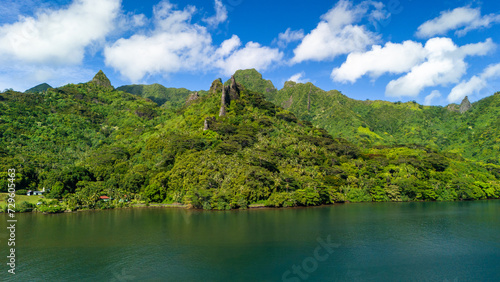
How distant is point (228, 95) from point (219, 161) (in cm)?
5326

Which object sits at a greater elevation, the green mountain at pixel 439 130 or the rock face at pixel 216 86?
the rock face at pixel 216 86

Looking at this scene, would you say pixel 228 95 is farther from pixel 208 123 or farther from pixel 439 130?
pixel 439 130

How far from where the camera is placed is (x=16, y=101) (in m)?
142

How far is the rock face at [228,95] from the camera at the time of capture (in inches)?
4721

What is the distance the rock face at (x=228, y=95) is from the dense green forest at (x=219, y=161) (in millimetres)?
554

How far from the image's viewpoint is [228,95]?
129 metres

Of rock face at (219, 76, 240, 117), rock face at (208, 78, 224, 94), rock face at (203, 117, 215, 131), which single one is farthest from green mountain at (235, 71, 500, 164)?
rock face at (203, 117, 215, 131)

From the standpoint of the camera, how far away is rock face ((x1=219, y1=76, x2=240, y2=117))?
11991 centimetres

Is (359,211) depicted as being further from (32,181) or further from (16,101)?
(16,101)

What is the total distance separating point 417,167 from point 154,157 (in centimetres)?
8863

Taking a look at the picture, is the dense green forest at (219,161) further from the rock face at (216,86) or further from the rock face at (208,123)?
the rock face at (216,86)

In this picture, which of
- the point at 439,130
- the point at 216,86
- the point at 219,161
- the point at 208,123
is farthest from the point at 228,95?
the point at 439,130

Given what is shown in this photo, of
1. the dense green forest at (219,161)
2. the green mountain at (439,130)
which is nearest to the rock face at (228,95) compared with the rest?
the dense green forest at (219,161)

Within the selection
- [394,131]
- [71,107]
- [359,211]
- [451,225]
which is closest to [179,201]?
[359,211]
